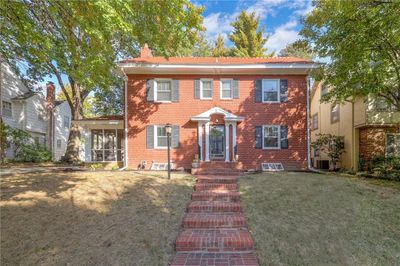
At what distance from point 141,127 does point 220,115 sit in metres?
4.09

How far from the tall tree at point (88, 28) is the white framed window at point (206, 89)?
406 centimetres

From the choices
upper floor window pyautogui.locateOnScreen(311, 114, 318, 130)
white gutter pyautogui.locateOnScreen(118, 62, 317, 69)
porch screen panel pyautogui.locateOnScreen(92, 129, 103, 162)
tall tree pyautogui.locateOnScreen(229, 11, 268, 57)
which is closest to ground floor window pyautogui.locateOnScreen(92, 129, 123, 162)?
porch screen panel pyautogui.locateOnScreen(92, 129, 103, 162)

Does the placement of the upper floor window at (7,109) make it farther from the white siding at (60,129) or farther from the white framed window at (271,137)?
the white framed window at (271,137)

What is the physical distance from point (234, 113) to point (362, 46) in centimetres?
584

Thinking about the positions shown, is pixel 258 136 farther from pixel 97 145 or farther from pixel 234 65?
pixel 97 145

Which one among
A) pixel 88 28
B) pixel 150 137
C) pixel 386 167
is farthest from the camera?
pixel 150 137

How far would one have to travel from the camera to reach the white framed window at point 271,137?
39.2 feet

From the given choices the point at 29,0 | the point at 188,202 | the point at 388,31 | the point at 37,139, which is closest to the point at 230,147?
the point at 188,202

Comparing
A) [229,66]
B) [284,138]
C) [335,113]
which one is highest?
[229,66]

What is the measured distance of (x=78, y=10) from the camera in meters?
5.50

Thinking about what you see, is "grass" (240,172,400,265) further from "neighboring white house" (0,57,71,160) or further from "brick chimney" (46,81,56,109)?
"brick chimney" (46,81,56,109)

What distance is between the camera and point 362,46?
26.5 ft

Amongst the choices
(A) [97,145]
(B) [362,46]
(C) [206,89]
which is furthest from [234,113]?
(A) [97,145]

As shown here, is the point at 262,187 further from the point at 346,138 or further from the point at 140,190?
the point at 346,138
